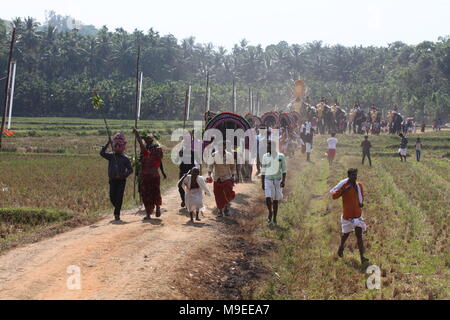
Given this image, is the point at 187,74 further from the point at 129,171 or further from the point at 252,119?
the point at 129,171

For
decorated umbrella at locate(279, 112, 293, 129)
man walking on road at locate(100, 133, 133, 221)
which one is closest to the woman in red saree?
man walking on road at locate(100, 133, 133, 221)

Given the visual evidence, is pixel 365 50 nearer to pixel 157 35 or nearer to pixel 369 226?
pixel 157 35

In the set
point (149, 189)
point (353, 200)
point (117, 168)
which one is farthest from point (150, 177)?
point (353, 200)

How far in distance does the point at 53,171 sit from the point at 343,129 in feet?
92.5

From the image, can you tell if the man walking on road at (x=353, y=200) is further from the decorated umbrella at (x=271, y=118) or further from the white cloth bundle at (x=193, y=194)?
the decorated umbrella at (x=271, y=118)

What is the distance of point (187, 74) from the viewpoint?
109m

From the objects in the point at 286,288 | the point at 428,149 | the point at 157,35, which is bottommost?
the point at 286,288

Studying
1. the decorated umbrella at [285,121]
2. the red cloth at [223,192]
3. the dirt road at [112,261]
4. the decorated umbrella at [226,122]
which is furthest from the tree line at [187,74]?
the dirt road at [112,261]

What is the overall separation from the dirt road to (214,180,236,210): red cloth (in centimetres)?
124

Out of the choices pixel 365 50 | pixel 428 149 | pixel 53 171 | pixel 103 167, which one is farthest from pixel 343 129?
pixel 365 50

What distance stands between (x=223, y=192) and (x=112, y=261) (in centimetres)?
501

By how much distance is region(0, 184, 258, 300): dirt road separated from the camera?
8.05 meters

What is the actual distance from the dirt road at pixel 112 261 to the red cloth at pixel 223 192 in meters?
1.24
